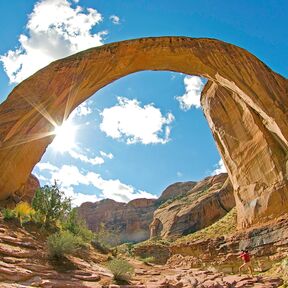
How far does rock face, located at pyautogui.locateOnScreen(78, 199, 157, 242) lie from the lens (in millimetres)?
80156

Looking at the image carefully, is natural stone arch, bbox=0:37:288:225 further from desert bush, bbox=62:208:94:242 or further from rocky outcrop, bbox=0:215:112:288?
rocky outcrop, bbox=0:215:112:288

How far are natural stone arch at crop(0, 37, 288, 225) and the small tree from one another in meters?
1.36

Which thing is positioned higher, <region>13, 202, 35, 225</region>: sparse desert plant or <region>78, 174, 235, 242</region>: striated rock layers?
<region>78, 174, 235, 242</region>: striated rock layers

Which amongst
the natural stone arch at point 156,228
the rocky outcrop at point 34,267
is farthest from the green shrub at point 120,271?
the natural stone arch at point 156,228

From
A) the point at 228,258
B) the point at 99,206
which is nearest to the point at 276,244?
the point at 228,258

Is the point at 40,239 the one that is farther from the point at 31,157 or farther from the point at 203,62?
the point at 203,62

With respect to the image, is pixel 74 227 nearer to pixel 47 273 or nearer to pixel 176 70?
pixel 47 273

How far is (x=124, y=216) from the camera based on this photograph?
8469cm

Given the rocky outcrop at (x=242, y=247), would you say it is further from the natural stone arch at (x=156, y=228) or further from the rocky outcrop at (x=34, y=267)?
the natural stone arch at (x=156, y=228)

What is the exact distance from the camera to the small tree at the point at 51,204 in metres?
15.4

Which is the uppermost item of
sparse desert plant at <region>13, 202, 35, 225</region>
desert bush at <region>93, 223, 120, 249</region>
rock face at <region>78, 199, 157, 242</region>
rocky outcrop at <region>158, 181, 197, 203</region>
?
rocky outcrop at <region>158, 181, 197, 203</region>

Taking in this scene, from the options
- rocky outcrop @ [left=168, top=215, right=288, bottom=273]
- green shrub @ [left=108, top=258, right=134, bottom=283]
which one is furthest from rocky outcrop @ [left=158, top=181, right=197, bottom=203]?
green shrub @ [left=108, top=258, right=134, bottom=283]

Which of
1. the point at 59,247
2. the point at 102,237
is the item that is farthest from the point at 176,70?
the point at 59,247

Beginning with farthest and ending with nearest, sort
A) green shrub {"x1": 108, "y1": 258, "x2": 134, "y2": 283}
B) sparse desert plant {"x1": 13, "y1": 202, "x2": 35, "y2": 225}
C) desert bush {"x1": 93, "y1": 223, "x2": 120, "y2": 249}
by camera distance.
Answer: desert bush {"x1": 93, "y1": 223, "x2": 120, "y2": 249} < sparse desert plant {"x1": 13, "y1": 202, "x2": 35, "y2": 225} < green shrub {"x1": 108, "y1": 258, "x2": 134, "y2": 283}
